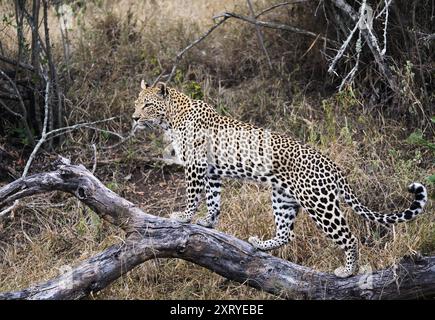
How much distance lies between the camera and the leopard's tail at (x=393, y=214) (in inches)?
277

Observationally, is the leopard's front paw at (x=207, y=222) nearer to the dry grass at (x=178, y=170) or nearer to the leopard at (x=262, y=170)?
the leopard at (x=262, y=170)

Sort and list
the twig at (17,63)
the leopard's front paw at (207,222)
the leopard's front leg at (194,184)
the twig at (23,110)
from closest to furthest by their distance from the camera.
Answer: the leopard's front leg at (194,184)
the leopard's front paw at (207,222)
the twig at (23,110)
the twig at (17,63)

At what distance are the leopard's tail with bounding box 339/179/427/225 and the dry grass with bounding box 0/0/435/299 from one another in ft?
2.00

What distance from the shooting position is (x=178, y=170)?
1020 centimetres

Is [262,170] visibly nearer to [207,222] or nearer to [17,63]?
[207,222]

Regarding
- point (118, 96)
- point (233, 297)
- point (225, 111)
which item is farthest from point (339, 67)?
point (233, 297)

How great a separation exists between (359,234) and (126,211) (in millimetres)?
2330

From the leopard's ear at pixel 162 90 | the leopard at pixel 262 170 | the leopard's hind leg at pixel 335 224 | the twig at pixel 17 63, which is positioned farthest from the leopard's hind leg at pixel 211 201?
the twig at pixel 17 63

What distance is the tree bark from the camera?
7.00 m

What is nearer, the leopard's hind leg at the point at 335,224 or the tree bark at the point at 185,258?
the tree bark at the point at 185,258

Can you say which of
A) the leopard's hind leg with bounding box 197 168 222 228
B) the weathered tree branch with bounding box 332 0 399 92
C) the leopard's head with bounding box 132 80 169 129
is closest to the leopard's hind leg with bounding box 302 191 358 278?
the leopard's hind leg with bounding box 197 168 222 228

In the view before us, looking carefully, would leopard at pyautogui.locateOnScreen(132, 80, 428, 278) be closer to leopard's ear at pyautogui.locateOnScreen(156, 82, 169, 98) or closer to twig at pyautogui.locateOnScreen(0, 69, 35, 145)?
leopard's ear at pyautogui.locateOnScreen(156, 82, 169, 98)

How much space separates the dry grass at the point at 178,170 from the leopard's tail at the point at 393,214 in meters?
0.61

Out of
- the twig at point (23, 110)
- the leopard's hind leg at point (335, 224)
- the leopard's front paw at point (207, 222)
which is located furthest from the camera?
the twig at point (23, 110)
